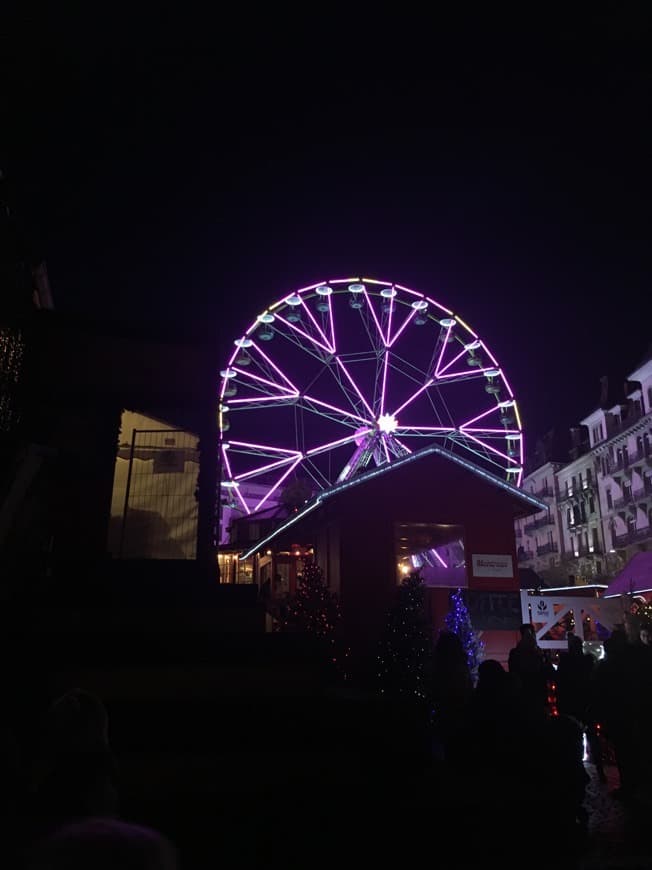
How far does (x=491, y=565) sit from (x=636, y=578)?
9.88 feet

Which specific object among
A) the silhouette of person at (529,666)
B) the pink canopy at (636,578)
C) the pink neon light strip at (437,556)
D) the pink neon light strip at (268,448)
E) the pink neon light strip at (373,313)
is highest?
the pink neon light strip at (373,313)

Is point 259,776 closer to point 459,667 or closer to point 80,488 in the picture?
point 459,667

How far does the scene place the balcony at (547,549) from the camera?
54.9m

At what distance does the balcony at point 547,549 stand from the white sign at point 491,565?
42.8m

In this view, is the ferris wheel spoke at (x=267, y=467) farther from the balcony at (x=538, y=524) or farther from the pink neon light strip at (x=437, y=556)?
the balcony at (x=538, y=524)

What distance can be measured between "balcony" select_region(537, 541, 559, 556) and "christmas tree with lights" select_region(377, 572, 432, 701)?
48.6 meters

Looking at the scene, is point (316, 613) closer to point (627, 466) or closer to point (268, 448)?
point (268, 448)

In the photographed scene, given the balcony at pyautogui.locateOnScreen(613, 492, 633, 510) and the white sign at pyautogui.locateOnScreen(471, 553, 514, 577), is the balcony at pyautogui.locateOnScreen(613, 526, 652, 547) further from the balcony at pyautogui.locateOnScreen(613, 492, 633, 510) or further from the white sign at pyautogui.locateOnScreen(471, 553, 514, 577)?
the white sign at pyautogui.locateOnScreen(471, 553, 514, 577)

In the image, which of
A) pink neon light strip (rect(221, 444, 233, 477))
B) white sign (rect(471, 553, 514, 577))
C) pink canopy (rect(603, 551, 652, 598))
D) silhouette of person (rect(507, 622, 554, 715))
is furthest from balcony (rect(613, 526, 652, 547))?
silhouette of person (rect(507, 622, 554, 715))

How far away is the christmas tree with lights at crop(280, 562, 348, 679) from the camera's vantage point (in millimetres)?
12258

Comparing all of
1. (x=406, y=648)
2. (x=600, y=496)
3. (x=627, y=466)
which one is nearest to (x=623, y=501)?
(x=627, y=466)

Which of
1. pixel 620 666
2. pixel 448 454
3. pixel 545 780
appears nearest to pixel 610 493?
pixel 448 454

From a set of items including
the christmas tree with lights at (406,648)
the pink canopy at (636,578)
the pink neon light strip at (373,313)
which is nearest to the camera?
the christmas tree with lights at (406,648)

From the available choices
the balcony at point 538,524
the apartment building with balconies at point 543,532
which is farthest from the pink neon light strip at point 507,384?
the balcony at point 538,524
